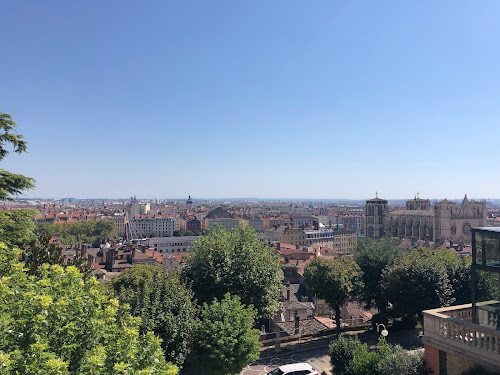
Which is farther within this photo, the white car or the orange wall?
the white car

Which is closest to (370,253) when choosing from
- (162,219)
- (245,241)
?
(245,241)

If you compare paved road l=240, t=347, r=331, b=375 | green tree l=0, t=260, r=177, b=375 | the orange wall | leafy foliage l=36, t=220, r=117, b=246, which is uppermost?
green tree l=0, t=260, r=177, b=375

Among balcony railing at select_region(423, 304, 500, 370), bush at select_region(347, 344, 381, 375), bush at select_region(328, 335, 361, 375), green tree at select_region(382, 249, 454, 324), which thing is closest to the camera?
balcony railing at select_region(423, 304, 500, 370)

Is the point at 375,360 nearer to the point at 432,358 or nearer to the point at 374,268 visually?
the point at 432,358

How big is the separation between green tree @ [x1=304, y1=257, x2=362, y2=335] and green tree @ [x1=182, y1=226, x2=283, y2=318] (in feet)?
14.3

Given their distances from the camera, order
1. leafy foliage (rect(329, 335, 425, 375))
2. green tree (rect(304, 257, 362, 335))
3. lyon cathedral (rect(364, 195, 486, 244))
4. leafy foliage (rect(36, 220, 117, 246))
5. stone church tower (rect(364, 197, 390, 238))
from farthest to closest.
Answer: stone church tower (rect(364, 197, 390, 238)), leafy foliage (rect(36, 220, 117, 246)), lyon cathedral (rect(364, 195, 486, 244)), green tree (rect(304, 257, 362, 335)), leafy foliage (rect(329, 335, 425, 375))

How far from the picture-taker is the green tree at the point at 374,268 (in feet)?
84.2

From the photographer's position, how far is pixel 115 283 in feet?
95.1

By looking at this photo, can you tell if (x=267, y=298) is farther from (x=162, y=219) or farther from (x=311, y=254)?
(x=162, y=219)

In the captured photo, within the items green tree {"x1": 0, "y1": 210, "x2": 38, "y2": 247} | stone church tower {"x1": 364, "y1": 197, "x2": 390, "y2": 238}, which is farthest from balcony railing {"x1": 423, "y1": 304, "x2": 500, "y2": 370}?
stone church tower {"x1": 364, "y1": 197, "x2": 390, "y2": 238}

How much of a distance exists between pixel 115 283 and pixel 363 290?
19204 millimetres

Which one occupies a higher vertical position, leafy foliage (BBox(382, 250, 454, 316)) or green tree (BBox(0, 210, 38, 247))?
green tree (BBox(0, 210, 38, 247))

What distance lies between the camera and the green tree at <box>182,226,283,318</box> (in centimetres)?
1923

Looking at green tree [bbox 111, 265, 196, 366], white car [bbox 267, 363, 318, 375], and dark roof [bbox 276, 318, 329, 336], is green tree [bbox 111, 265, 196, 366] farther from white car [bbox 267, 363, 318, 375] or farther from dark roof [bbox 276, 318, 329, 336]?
dark roof [bbox 276, 318, 329, 336]
